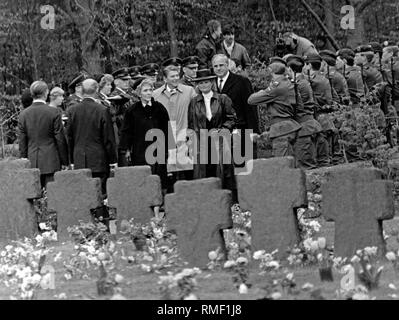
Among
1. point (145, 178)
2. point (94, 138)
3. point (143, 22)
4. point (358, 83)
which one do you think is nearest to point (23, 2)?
point (143, 22)

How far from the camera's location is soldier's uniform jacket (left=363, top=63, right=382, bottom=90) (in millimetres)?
21516

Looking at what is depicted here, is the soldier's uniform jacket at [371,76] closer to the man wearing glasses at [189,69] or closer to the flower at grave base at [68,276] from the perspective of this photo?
the man wearing glasses at [189,69]

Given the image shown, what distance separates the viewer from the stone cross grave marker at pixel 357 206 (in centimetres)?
1246

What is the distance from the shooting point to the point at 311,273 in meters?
12.4

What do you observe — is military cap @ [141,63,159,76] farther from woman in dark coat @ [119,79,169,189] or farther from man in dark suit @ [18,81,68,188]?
man in dark suit @ [18,81,68,188]

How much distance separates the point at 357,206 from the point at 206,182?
5.08 feet

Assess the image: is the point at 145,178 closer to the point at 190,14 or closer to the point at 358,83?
the point at 358,83

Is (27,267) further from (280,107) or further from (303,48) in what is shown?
(303,48)

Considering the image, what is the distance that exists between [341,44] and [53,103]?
16740 mm

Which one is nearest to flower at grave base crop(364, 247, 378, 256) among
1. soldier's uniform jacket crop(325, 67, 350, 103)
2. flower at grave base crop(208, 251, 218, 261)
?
flower at grave base crop(208, 251, 218, 261)

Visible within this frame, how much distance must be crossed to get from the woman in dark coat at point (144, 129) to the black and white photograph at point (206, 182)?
20 millimetres

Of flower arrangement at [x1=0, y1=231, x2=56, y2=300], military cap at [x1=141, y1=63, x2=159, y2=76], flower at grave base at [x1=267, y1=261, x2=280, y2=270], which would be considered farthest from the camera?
military cap at [x1=141, y1=63, x2=159, y2=76]

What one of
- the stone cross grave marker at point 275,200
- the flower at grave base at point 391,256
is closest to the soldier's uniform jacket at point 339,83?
the stone cross grave marker at point 275,200

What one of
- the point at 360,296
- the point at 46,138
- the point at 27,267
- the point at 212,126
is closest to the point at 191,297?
the point at 360,296
